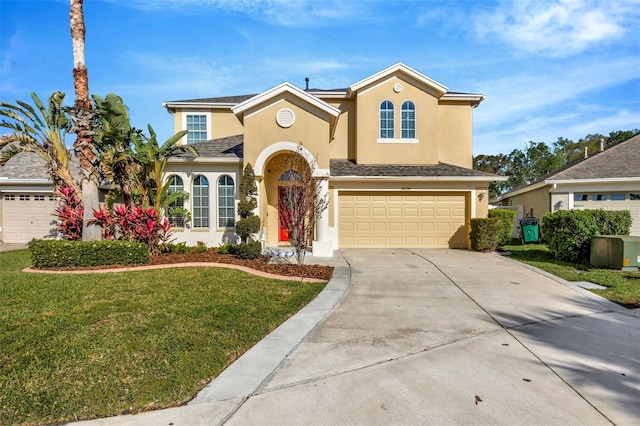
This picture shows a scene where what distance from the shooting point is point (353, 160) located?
1591cm

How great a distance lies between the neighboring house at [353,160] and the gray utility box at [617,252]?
178 inches

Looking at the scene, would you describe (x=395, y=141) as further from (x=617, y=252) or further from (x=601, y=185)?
(x=601, y=185)

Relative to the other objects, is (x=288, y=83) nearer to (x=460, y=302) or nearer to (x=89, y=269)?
(x=89, y=269)

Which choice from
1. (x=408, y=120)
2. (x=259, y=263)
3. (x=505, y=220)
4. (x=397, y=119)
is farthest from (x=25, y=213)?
(x=505, y=220)

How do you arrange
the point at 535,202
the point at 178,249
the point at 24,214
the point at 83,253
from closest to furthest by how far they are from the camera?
the point at 83,253 < the point at 178,249 < the point at 24,214 < the point at 535,202

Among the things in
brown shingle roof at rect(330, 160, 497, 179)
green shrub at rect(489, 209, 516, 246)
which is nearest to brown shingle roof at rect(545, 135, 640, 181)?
green shrub at rect(489, 209, 516, 246)

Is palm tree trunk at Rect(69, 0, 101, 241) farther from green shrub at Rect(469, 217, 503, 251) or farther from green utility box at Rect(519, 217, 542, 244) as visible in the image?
green utility box at Rect(519, 217, 542, 244)

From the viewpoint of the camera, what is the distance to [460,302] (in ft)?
21.6

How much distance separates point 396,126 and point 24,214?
17601 millimetres

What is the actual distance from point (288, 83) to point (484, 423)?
11311 mm

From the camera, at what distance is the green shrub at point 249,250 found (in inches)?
411

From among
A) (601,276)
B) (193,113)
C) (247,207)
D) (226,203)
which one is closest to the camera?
(601,276)

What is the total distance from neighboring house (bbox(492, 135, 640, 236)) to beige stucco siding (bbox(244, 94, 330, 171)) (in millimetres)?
11308

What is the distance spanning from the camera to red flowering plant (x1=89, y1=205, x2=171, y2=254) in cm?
1022
